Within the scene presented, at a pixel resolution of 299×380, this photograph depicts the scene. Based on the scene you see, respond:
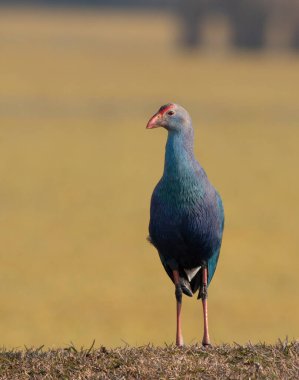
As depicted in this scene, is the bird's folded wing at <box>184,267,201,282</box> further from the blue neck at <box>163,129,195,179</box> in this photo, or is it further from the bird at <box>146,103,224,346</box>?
the blue neck at <box>163,129,195,179</box>

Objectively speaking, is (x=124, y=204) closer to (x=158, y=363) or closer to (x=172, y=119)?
(x=172, y=119)

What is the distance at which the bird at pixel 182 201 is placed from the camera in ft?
24.2

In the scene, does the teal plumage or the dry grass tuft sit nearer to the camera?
the dry grass tuft

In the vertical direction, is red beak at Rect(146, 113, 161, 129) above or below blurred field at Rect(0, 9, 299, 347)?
below

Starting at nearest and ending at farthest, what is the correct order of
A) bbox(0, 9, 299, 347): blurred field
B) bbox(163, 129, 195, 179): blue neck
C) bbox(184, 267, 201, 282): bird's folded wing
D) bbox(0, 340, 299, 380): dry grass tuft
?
1. bbox(0, 340, 299, 380): dry grass tuft
2. bbox(163, 129, 195, 179): blue neck
3. bbox(184, 267, 201, 282): bird's folded wing
4. bbox(0, 9, 299, 347): blurred field

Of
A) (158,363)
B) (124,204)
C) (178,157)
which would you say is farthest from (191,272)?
(124,204)

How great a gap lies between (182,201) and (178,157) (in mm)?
257

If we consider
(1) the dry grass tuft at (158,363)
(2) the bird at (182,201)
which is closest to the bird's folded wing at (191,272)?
(2) the bird at (182,201)

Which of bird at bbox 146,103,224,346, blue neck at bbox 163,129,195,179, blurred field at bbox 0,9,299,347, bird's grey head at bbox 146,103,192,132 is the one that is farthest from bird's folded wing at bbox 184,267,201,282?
blurred field at bbox 0,9,299,347

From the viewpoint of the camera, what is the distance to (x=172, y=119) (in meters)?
7.46

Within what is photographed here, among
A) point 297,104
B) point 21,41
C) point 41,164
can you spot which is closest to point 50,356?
point 41,164

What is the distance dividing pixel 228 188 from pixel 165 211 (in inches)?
794

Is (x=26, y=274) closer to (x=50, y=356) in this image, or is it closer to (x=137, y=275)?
(x=137, y=275)

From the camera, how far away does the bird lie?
7.38 m
